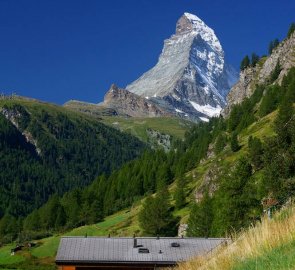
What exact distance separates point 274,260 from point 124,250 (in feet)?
146

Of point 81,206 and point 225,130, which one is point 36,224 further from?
point 225,130

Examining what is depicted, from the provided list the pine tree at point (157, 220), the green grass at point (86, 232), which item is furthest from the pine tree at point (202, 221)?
the green grass at point (86, 232)

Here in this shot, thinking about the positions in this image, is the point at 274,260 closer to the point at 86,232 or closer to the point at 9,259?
the point at 9,259

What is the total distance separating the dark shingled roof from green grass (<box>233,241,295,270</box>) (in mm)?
38703

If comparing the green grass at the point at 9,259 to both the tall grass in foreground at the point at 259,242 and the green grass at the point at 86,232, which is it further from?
the tall grass in foreground at the point at 259,242

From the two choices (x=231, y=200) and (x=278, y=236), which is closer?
(x=278, y=236)

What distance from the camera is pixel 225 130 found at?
19700cm

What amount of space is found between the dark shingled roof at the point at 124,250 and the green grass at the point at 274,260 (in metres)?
38.7

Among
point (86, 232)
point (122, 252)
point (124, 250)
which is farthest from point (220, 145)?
point (122, 252)

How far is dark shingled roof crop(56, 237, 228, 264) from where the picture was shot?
51.6 m

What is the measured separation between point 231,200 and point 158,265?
18.9 metres

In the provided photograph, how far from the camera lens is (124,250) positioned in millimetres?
53594

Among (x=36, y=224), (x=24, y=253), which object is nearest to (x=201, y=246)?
(x=24, y=253)

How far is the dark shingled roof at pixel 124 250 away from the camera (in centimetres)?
5159
